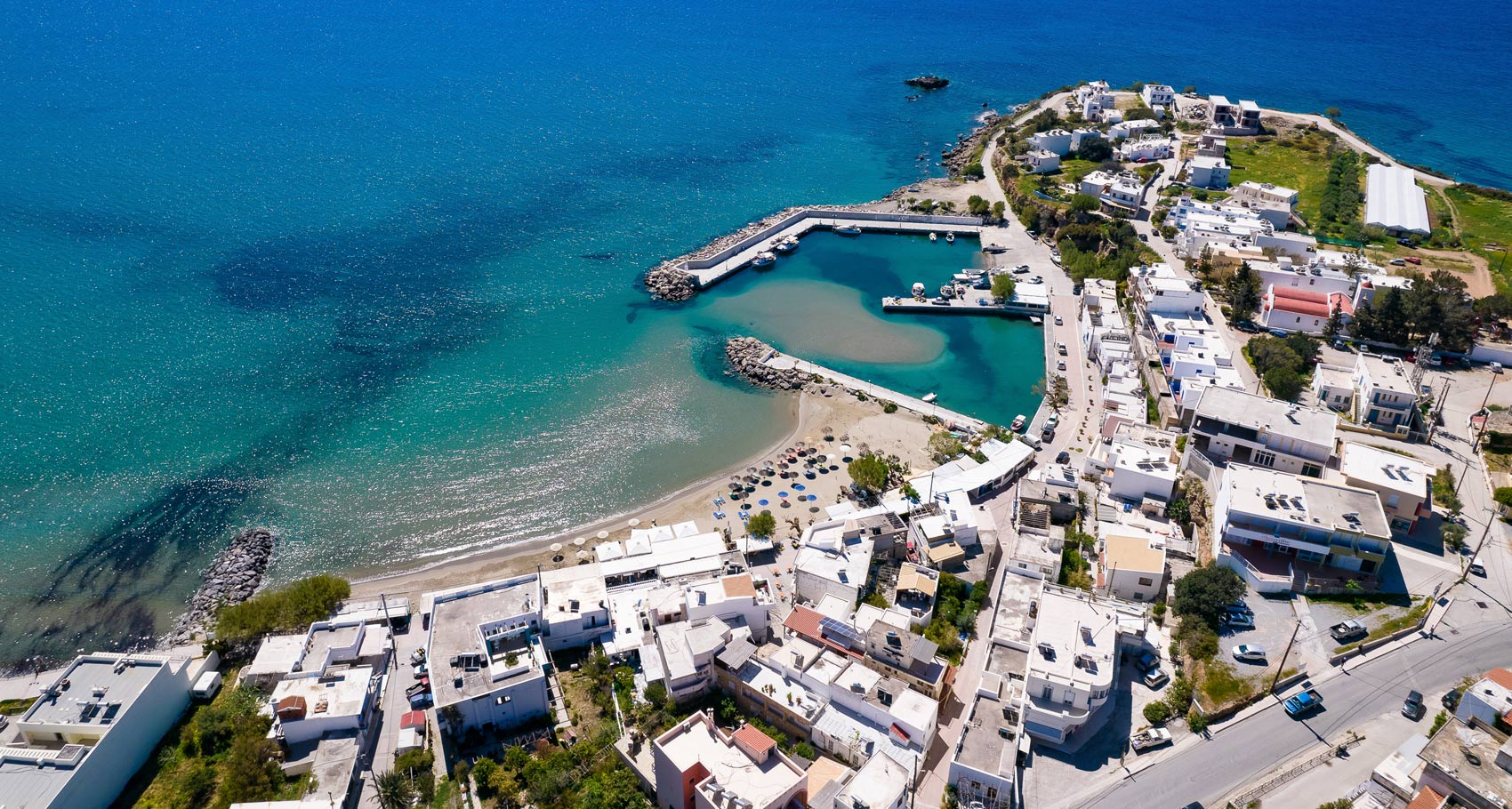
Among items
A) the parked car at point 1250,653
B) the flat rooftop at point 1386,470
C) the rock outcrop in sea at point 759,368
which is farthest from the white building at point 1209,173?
the parked car at point 1250,653

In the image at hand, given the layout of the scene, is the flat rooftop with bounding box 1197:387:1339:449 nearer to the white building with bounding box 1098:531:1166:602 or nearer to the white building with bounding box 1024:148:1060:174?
the white building with bounding box 1098:531:1166:602

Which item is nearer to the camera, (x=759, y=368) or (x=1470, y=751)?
(x=1470, y=751)

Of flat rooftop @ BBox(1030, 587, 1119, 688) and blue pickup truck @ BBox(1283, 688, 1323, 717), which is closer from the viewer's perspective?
blue pickup truck @ BBox(1283, 688, 1323, 717)

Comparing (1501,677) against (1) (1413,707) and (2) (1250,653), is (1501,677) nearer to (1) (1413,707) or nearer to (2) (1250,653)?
(1) (1413,707)

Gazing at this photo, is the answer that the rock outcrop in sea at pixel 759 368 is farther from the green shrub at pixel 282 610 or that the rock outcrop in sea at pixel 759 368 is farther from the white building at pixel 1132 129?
the white building at pixel 1132 129

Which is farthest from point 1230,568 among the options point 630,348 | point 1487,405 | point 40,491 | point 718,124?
point 718,124

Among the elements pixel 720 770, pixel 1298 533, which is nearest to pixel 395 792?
pixel 720 770

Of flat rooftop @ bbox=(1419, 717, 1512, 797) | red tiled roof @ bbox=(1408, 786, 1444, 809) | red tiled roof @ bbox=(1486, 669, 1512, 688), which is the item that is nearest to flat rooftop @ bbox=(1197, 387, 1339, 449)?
red tiled roof @ bbox=(1486, 669, 1512, 688)
